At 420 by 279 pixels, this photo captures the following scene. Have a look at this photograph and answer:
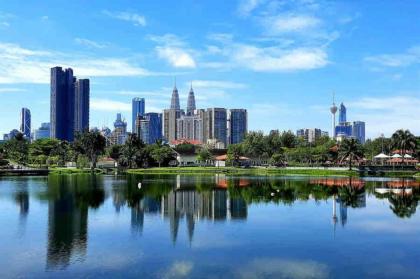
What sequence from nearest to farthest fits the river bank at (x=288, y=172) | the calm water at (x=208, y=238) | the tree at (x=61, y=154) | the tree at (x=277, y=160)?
the calm water at (x=208, y=238) < the river bank at (x=288, y=172) < the tree at (x=277, y=160) < the tree at (x=61, y=154)

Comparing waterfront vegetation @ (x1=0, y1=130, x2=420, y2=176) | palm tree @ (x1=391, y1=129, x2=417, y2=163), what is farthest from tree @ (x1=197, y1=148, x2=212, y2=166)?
palm tree @ (x1=391, y1=129, x2=417, y2=163)

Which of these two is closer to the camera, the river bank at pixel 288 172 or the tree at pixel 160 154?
the river bank at pixel 288 172

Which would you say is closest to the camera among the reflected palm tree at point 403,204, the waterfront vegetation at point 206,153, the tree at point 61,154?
the reflected palm tree at point 403,204

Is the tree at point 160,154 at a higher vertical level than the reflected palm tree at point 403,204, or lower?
higher

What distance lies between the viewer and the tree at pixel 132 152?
480ft

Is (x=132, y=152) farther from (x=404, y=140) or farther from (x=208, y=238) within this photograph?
(x=208, y=238)

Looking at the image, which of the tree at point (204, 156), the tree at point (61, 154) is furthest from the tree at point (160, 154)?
the tree at point (61, 154)

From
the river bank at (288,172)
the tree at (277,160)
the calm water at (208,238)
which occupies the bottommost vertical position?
the calm water at (208,238)

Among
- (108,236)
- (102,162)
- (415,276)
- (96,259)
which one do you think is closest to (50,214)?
(108,236)

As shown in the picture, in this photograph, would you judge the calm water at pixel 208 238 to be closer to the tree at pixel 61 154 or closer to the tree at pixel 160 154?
the tree at pixel 160 154

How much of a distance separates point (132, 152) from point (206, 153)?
31.3 metres

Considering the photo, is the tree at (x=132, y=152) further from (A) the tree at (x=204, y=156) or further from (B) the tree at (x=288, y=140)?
(B) the tree at (x=288, y=140)

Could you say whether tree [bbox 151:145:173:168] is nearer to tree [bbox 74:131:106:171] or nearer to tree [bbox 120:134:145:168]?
tree [bbox 120:134:145:168]

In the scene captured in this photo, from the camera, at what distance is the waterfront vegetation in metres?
125
